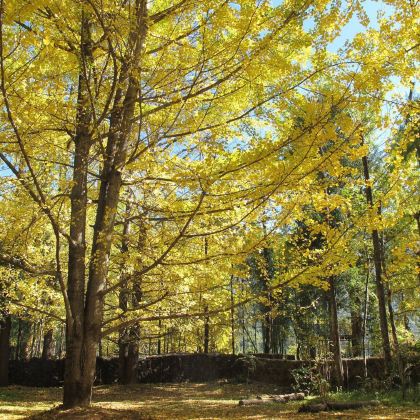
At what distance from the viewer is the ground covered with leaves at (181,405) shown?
4.83 metres

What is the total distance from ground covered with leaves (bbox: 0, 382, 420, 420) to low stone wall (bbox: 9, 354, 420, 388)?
0.85 meters

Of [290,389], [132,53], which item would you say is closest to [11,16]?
[132,53]

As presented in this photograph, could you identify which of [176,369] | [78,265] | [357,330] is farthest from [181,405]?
[357,330]

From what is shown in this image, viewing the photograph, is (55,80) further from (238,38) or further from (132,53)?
(238,38)

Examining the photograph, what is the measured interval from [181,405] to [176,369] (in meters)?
8.49

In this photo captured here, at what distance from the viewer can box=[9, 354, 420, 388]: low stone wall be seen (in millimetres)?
15484

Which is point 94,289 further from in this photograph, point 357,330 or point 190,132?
point 357,330

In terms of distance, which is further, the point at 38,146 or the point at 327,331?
the point at 327,331

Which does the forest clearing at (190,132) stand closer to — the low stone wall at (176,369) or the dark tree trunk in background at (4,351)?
the low stone wall at (176,369)

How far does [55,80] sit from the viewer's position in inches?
147

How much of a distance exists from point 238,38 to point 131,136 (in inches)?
77.1

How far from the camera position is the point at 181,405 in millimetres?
9844

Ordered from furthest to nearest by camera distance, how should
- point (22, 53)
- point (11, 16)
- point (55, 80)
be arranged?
point (22, 53)
point (55, 80)
point (11, 16)

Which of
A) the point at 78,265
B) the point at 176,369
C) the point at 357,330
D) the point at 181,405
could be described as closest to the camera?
the point at 78,265
